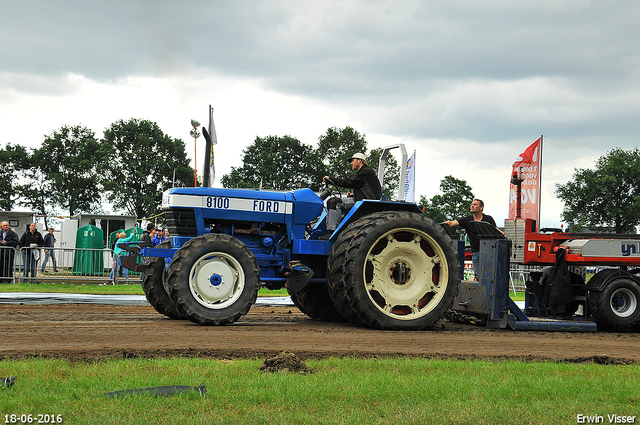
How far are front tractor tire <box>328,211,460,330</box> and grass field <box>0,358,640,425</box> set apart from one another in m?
2.58

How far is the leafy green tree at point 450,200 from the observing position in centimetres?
5678

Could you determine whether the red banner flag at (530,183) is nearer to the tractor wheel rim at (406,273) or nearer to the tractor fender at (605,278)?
the tractor fender at (605,278)

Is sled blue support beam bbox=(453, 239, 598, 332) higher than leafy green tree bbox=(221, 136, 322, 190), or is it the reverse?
leafy green tree bbox=(221, 136, 322, 190)

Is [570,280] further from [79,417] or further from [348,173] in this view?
[348,173]

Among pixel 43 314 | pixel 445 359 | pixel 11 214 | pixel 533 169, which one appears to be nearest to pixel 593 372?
pixel 445 359

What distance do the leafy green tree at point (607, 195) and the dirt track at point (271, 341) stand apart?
6556 centimetres

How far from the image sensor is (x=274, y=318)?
9508mm

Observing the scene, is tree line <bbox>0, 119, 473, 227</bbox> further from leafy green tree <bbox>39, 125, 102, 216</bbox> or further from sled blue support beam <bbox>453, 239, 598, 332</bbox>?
sled blue support beam <bbox>453, 239, 598, 332</bbox>

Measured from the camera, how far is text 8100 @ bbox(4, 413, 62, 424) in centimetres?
325

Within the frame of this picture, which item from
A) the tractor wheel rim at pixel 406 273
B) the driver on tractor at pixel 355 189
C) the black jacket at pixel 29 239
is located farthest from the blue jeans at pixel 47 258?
the tractor wheel rim at pixel 406 273

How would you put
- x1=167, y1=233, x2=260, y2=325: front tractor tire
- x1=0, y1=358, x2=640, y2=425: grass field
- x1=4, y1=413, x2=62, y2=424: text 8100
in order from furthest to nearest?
1. x1=167, y1=233, x2=260, y2=325: front tractor tire
2. x1=0, y1=358, x2=640, y2=425: grass field
3. x1=4, y1=413, x2=62, y2=424: text 8100

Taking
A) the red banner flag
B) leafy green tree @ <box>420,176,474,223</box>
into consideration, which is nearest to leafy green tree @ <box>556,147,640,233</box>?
leafy green tree @ <box>420,176,474,223</box>

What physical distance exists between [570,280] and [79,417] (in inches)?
282

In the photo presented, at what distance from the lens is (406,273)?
8180 millimetres
